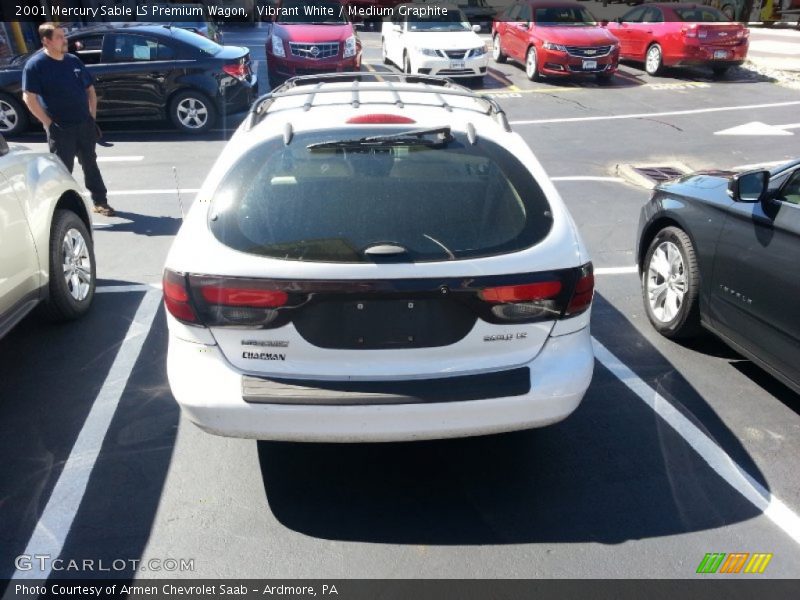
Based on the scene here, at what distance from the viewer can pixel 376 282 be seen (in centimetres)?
281

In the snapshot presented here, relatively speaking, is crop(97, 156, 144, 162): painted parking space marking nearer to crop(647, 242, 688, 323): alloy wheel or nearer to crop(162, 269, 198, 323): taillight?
crop(647, 242, 688, 323): alloy wheel

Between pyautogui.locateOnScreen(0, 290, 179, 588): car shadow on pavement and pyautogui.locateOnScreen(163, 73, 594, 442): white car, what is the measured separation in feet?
2.25

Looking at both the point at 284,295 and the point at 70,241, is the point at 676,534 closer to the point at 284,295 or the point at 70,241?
the point at 284,295

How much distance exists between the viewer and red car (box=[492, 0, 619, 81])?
50.2ft

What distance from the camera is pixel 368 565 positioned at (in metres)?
2.94

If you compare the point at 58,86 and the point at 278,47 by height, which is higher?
the point at 58,86

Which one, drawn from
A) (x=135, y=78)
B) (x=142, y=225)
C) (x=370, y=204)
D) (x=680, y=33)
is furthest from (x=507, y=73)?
(x=370, y=204)

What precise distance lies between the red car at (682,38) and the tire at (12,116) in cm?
1308

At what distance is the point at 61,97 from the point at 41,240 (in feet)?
9.07

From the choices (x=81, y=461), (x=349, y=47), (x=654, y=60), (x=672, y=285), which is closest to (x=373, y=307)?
(x=81, y=461)

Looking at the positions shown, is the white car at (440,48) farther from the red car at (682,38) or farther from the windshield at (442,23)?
the red car at (682,38)

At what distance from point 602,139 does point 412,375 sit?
9280 millimetres

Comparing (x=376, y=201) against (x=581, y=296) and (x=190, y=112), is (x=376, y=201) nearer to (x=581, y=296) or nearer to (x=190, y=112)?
(x=581, y=296)

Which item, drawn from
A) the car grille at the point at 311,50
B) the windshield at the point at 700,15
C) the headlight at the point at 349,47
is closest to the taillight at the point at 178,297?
the car grille at the point at 311,50
